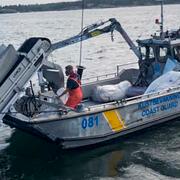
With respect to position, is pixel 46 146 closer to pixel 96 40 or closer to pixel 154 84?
pixel 154 84

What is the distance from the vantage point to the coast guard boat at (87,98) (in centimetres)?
1198

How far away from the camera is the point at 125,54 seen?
37.9 metres

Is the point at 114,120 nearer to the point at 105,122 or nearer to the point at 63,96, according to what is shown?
the point at 105,122

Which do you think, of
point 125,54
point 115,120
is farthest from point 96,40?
point 115,120

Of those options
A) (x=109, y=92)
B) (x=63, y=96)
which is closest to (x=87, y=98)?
(x=109, y=92)

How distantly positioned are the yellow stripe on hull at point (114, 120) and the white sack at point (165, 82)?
5.80ft

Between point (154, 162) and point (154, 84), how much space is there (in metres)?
3.31

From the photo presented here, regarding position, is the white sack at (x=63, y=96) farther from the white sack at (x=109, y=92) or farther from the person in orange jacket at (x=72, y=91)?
the white sack at (x=109, y=92)

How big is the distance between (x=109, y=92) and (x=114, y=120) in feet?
7.37

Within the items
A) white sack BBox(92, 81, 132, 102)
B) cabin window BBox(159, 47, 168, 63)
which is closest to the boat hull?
white sack BBox(92, 81, 132, 102)

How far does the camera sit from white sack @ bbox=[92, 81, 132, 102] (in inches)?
619

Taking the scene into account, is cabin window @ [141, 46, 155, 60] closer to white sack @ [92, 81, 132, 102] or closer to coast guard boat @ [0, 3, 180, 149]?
coast guard boat @ [0, 3, 180, 149]

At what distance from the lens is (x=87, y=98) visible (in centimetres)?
1644

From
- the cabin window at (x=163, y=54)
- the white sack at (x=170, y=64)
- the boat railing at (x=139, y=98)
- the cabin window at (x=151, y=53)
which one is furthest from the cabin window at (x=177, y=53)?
the boat railing at (x=139, y=98)
